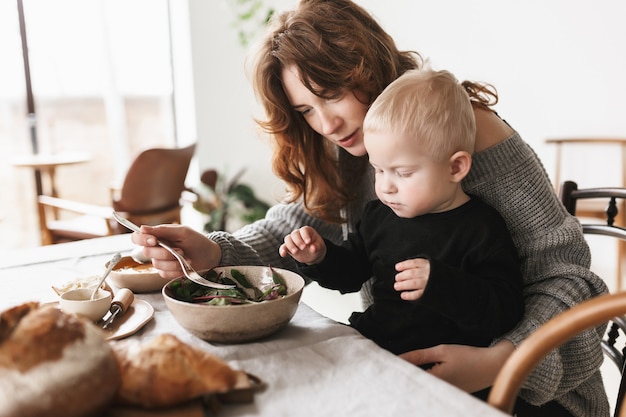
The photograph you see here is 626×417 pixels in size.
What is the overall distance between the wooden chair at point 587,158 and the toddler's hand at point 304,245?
2225 millimetres

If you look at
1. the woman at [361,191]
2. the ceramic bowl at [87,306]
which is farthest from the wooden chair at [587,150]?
the ceramic bowl at [87,306]

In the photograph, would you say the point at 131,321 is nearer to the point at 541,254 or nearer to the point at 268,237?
the point at 268,237

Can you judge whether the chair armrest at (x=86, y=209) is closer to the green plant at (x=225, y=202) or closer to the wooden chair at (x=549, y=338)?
the green plant at (x=225, y=202)

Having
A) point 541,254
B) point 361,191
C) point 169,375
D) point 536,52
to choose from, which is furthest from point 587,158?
point 169,375

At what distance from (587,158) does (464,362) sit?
257 cm

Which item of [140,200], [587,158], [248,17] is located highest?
[248,17]

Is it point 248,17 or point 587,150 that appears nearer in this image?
point 587,150

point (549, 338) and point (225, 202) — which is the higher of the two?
point (549, 338)

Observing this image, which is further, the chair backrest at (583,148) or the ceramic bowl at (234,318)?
the chair backrest at (583,148)

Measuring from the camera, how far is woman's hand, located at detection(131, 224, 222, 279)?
1.12m

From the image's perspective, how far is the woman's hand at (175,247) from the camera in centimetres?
112

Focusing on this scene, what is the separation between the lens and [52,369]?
0.60 m

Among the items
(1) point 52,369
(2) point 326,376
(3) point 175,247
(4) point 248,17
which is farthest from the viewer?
(4) point 248,17

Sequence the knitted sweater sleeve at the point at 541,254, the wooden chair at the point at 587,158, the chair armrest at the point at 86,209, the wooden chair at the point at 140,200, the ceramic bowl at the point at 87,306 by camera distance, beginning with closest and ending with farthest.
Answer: the ceramic bowl at the point at 87,306 → the knitted sweater sleeve at the point at 541,254 → the wooden chair at the point at 587,158 → the chair armrest at the point at 86,209 → the wooden chair at the point at 140,200
